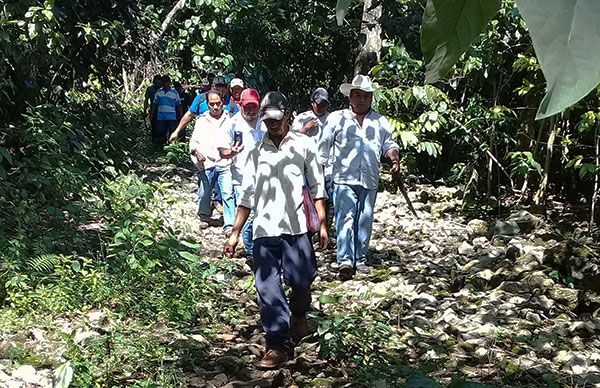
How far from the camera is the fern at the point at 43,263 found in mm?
5012

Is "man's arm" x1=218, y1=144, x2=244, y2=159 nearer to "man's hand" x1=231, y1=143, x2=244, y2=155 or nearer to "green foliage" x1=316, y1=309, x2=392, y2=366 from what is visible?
"man's hand" x1=231, y1=143, x2=244, y2=155

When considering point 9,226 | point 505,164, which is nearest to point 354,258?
point 9,226

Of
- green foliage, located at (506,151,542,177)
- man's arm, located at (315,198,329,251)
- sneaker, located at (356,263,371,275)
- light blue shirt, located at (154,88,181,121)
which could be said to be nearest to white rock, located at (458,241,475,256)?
green foliage, located at (506,151,542,177)

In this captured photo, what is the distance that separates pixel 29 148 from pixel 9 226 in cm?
98

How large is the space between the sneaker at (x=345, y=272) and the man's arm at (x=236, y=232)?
170 centimetres

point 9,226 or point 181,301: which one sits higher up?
point 9,226

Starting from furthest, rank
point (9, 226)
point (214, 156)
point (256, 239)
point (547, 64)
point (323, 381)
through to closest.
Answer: point (214, 156) → point (9, 226) → point (256, 239) → point (323, 381) → point (547, 64)

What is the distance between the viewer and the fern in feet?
16.4

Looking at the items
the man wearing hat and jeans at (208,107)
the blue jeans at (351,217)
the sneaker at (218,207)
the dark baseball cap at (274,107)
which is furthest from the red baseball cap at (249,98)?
the sneaker at (218,207)

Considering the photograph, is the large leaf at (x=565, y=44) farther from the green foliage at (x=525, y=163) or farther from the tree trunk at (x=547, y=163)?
the tree trunk at (x=547, y=163)

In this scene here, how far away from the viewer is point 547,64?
1.34 ft

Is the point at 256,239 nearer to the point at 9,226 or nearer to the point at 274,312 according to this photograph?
the point at 274,312

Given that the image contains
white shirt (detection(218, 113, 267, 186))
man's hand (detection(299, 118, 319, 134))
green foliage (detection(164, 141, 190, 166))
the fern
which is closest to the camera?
the fern

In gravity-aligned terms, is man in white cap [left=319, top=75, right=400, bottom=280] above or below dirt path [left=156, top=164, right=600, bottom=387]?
above
